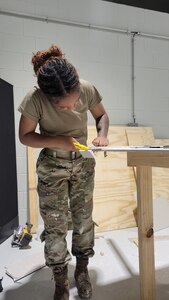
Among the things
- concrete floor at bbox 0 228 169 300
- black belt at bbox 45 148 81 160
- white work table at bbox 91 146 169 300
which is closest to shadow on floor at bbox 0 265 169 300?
concrete floor at bbox 0 228 169 300

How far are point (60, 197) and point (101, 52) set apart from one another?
79.2 inches

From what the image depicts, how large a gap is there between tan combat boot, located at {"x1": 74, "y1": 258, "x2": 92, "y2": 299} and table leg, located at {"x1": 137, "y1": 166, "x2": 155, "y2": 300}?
0.29m

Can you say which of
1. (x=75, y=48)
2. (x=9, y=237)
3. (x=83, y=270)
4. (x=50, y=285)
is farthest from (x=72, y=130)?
(x=75, y=48)

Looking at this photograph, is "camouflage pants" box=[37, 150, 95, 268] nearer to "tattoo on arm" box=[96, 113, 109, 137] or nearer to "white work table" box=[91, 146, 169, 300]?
"tattoo on arm" box=[96, 113, 109, 137]

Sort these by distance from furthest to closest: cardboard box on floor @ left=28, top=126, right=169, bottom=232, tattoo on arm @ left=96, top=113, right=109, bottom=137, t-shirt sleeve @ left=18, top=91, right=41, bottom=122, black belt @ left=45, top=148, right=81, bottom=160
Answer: cardboard box on floor @ left=28, top=126, right=169, bottom=232, tattoo on arm @ left=96, top=113, right=109, bottom=137, black belt @ left=45, top=148, right=81, bottom=160, t-shirt sleeve @ left=18, top=91, right=41, bottom=122

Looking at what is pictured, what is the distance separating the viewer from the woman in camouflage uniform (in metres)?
1.14

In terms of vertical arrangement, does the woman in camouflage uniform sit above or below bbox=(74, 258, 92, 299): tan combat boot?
above

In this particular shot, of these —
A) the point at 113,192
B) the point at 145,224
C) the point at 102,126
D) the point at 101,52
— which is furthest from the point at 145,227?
the point at 101,52

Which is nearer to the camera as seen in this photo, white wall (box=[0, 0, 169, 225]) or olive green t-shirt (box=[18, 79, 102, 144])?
olive green t-shirt (box=[18, 79, 102, 144])

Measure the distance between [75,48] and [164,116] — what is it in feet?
4.24

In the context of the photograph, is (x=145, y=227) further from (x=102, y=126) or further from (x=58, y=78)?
(x=58, y=78)

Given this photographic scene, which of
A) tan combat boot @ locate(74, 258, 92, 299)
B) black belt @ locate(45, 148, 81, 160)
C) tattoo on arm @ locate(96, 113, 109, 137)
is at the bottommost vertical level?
tan combat boot @ locate(74, 258, 92, 299)

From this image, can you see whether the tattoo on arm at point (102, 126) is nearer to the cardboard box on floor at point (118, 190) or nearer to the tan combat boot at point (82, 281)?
the tan combat boot at point (82, 281)

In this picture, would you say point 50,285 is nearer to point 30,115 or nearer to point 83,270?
point 83,270
